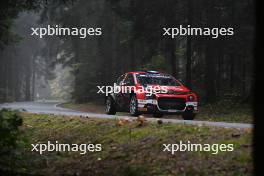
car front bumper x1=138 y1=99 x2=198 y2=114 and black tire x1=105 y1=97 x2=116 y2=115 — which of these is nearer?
car front bumper x1=138 y1=99 x2=198 y2=114

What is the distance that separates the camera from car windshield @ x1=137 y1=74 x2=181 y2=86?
1686cm

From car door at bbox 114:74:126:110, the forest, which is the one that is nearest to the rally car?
car door at bbox 114:74:126:110

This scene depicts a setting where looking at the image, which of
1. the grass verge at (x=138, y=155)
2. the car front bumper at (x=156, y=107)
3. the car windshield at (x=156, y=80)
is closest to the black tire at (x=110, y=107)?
the car windshield at (x=156, y=80)

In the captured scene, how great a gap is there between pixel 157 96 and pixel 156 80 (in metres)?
1.32

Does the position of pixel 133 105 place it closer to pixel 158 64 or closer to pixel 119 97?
pixel 119 97

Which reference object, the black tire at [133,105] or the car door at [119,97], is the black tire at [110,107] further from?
the black tire at [133,105]

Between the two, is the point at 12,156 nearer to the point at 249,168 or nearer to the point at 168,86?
the point at 249,168

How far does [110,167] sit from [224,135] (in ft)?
8.22

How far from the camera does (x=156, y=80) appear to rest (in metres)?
17.0

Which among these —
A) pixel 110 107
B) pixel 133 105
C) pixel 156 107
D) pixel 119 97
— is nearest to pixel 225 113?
pixel 110 107

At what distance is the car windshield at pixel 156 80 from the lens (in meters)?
16.9

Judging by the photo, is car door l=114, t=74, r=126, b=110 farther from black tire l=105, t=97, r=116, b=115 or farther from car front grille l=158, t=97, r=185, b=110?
car front grille l=158, t=97, r=185, b=110

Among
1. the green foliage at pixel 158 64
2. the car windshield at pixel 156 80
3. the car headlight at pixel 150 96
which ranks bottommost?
the car headlight at pixel 150 96

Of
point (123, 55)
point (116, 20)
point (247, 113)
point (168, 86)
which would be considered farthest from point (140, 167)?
point (123, 55)
